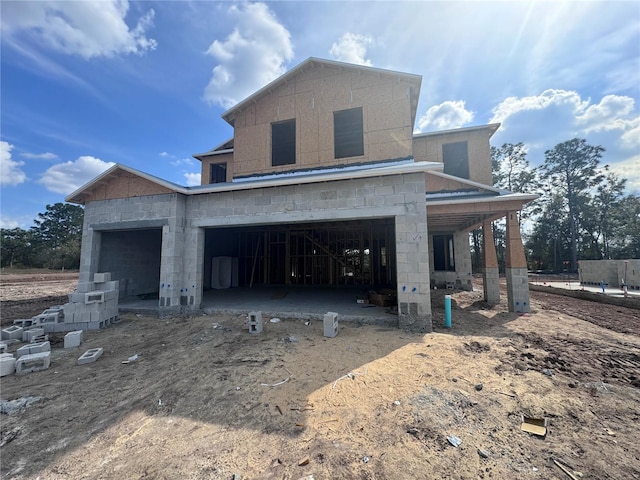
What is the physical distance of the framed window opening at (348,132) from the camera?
33.6 ft

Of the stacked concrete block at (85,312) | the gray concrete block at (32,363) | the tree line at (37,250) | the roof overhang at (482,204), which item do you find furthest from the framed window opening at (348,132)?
the tree line at (37,250)

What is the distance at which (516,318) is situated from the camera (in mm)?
8992

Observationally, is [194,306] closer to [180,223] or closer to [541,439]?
[180,223]

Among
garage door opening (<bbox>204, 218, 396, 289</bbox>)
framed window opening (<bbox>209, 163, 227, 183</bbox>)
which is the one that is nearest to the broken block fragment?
garage door opening (<bbox>204, 218, 396, 289</bbox>)

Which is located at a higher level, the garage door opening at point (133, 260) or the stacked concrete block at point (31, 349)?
the garage door opening at point (133, 260)

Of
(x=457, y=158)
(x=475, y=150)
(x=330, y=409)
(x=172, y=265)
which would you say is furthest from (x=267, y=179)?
(x=475, y=150)

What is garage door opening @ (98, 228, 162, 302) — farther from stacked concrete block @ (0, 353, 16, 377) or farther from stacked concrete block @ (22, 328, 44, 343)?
stacked concrete block @ (0, 353, 16, 377)

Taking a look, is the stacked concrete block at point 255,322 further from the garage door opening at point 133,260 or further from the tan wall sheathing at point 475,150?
the tan wall sheathing at point 475,150

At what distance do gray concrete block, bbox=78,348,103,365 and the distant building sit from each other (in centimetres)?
308

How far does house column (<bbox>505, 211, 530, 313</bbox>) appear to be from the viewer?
31.7ft

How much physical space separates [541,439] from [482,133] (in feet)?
46.3

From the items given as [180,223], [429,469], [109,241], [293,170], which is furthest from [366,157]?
[109,241]

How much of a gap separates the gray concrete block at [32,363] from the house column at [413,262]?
7992 millimetres

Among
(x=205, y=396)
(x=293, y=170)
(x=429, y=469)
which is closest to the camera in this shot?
(x=429, y=469)
